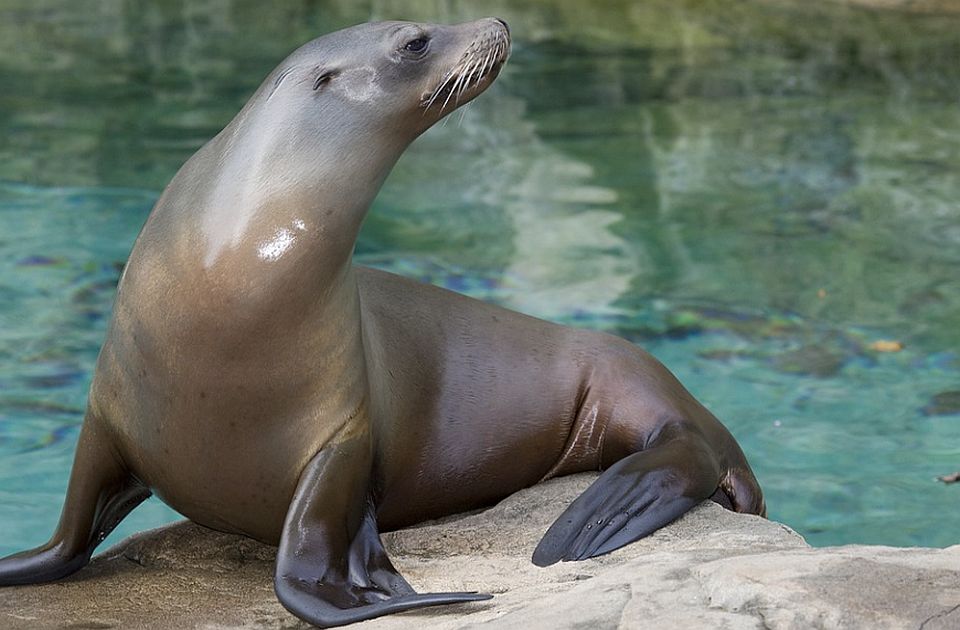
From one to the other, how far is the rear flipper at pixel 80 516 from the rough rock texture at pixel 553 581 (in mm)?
48

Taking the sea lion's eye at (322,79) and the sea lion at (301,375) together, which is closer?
the sea lion at (301,375)

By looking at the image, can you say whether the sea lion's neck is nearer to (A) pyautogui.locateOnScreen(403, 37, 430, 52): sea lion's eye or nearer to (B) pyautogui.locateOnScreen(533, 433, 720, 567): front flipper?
(A) pyautogui.locateOnScreen(403, 37, 430, 52): sea lion's eye

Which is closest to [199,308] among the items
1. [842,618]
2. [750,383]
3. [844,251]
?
[842,618]

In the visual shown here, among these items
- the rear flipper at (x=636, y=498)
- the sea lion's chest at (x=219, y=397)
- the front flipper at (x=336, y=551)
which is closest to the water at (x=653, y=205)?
the rear flipper at (x=636, y=498)

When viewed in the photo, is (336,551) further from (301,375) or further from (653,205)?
(653,205)

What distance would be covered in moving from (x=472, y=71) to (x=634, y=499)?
1042 millimetres

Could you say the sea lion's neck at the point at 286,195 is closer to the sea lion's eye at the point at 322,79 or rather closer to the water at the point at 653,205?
the sea lion's eye at the point at 322,79

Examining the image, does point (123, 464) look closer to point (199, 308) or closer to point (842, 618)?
point (199, 308)

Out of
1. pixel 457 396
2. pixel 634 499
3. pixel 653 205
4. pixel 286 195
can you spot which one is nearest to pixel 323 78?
pixel 286 195

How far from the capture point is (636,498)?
3576 millimetres

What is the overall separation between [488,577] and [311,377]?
56 cm

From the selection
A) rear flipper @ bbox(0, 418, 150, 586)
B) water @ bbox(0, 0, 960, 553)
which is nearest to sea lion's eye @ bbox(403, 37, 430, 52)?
rear flipper @ bbox(0, 418, 150, 586)

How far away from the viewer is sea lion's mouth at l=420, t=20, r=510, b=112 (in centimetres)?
347

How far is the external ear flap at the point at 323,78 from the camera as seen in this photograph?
3398 mm
